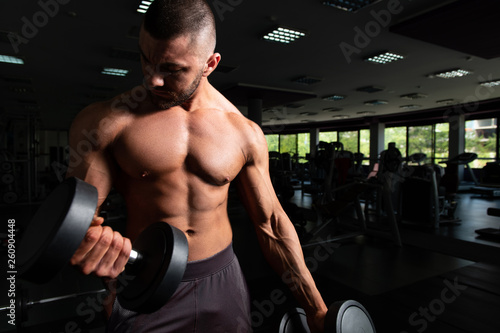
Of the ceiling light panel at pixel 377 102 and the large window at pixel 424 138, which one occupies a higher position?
the ceiling light panel at pixel 377 102

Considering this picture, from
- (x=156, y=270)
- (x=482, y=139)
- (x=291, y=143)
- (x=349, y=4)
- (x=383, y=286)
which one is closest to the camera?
(x=156, y=270)

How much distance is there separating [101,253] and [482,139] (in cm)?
1104

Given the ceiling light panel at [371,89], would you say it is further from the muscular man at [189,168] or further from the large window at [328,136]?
the large window at [328,136]

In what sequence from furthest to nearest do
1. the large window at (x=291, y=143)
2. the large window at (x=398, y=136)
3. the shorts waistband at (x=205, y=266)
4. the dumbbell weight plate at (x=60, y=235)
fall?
the large window at (x=291, y=143), the large window at (x=398, y=136), the shorts waistband at (x=205, y=266), the dumbbell weight plate at (x=60, y=235)

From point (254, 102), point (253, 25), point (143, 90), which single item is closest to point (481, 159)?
point (254, 102)

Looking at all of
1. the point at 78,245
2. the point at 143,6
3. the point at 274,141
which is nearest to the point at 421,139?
the point at 274,141

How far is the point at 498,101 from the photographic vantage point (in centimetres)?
809

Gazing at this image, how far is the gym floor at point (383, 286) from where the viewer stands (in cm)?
188

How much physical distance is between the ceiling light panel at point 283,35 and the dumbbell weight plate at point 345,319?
3290 mm

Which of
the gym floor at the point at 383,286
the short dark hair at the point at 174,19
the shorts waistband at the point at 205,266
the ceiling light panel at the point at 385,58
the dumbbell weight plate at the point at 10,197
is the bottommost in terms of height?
the gym floor at the point at 383,286

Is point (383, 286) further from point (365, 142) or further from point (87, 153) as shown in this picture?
point (365, 142)

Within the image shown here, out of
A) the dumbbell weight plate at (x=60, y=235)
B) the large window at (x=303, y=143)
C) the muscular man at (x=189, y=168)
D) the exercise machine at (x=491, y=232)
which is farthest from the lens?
the large window at (x=303, y=143)

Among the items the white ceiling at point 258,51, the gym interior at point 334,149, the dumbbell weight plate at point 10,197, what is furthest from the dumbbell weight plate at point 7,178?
the white ceiling at point 258,51

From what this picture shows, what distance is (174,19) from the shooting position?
2.02 feet
